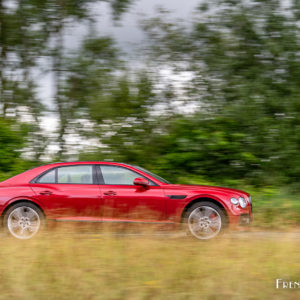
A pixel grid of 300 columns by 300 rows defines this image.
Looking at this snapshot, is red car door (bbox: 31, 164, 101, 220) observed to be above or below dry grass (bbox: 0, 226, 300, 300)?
above

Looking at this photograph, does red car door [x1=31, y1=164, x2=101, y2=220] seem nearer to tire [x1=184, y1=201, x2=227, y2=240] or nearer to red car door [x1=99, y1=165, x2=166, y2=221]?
red car door [x1=99, y1=165, x2=166, y2=221]

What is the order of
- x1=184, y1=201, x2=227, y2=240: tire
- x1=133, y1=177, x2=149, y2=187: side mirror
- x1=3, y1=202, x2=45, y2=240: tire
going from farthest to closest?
x1=133, y1=177, x2=149, y2=187: side mirror → x1=3, y1=202, x2=45, y2=240: tire → x1=184, y1=201, x2=227, y2=240: tire

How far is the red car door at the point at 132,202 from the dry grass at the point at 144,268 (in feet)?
3.82

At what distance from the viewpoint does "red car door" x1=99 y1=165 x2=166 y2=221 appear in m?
7.61

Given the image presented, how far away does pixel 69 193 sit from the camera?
307 inches

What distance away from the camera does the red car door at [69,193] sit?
7.68 metres

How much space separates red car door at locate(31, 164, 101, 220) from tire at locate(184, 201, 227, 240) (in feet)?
5.18

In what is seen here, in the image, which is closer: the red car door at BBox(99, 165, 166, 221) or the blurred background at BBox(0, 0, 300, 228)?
the red car door at BBox(99, 165, 166, 221)

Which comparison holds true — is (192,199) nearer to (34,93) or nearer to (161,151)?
(161,151)

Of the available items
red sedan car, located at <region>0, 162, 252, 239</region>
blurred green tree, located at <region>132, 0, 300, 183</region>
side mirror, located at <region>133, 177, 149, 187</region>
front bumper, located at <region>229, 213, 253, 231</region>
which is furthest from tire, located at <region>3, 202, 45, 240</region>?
blurred green tree, located at <region>132, 0, 300, 183</region>

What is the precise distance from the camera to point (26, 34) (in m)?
14.6

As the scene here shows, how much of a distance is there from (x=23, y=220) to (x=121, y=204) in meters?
1.70

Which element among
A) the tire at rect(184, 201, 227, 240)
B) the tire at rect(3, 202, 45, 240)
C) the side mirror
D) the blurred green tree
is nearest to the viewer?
the tire at rect(184, 201, 227, 240)

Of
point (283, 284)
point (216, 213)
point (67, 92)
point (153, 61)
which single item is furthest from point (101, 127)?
point (283, 284)
